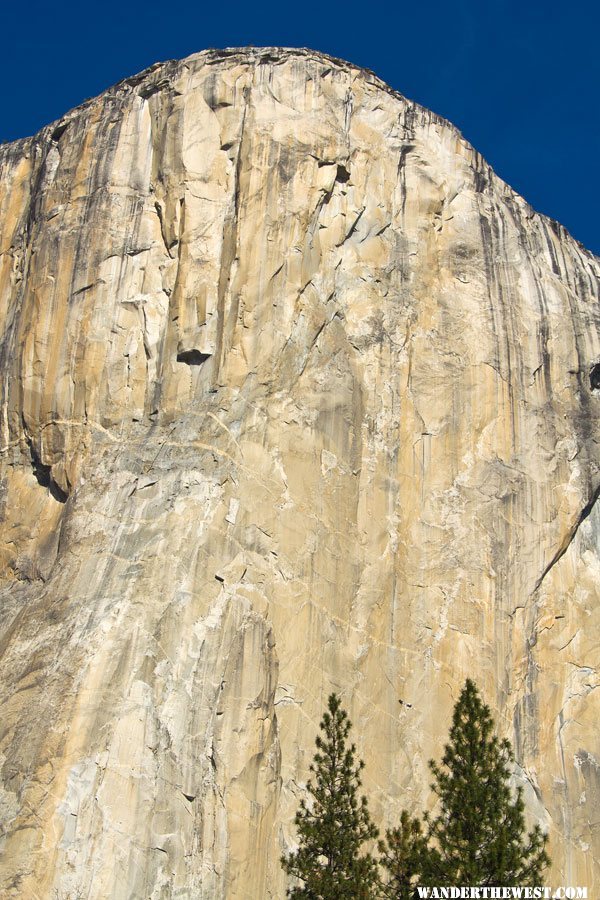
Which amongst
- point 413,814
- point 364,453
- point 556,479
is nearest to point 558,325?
point 556,479

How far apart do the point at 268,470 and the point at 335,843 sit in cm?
924

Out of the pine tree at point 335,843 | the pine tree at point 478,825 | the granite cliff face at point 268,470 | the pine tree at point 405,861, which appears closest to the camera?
the pine tree at point 478,825

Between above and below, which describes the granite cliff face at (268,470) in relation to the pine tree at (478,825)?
above

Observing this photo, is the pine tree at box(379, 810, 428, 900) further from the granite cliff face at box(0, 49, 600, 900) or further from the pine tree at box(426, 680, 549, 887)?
the granite cliff face at box(0, 49, 600, 900)

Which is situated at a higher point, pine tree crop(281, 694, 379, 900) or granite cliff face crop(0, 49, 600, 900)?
granite cliff face crop(0, 49, 600, 900)

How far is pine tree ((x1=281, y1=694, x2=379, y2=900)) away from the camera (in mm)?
23188

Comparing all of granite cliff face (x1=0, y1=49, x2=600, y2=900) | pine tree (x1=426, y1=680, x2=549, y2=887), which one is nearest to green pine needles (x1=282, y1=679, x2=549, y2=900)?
pine tree (x1=426, y1=680, x2=549, y2=887)

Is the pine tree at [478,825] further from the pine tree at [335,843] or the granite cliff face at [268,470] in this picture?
the granite cliff face at [268,470]

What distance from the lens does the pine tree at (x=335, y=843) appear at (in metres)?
23.2

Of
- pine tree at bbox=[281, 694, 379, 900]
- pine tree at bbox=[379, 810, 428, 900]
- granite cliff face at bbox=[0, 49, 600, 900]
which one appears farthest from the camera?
granite cliff face at bbox=[0, 49, 600, 900]

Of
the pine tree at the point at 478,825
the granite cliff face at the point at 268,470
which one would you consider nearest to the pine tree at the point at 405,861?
the pine tree at the point at 478,825

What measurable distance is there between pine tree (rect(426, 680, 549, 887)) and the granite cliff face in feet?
18.0

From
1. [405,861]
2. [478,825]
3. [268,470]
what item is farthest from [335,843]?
[268,470]

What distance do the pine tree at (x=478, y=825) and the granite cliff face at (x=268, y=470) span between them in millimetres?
5490
